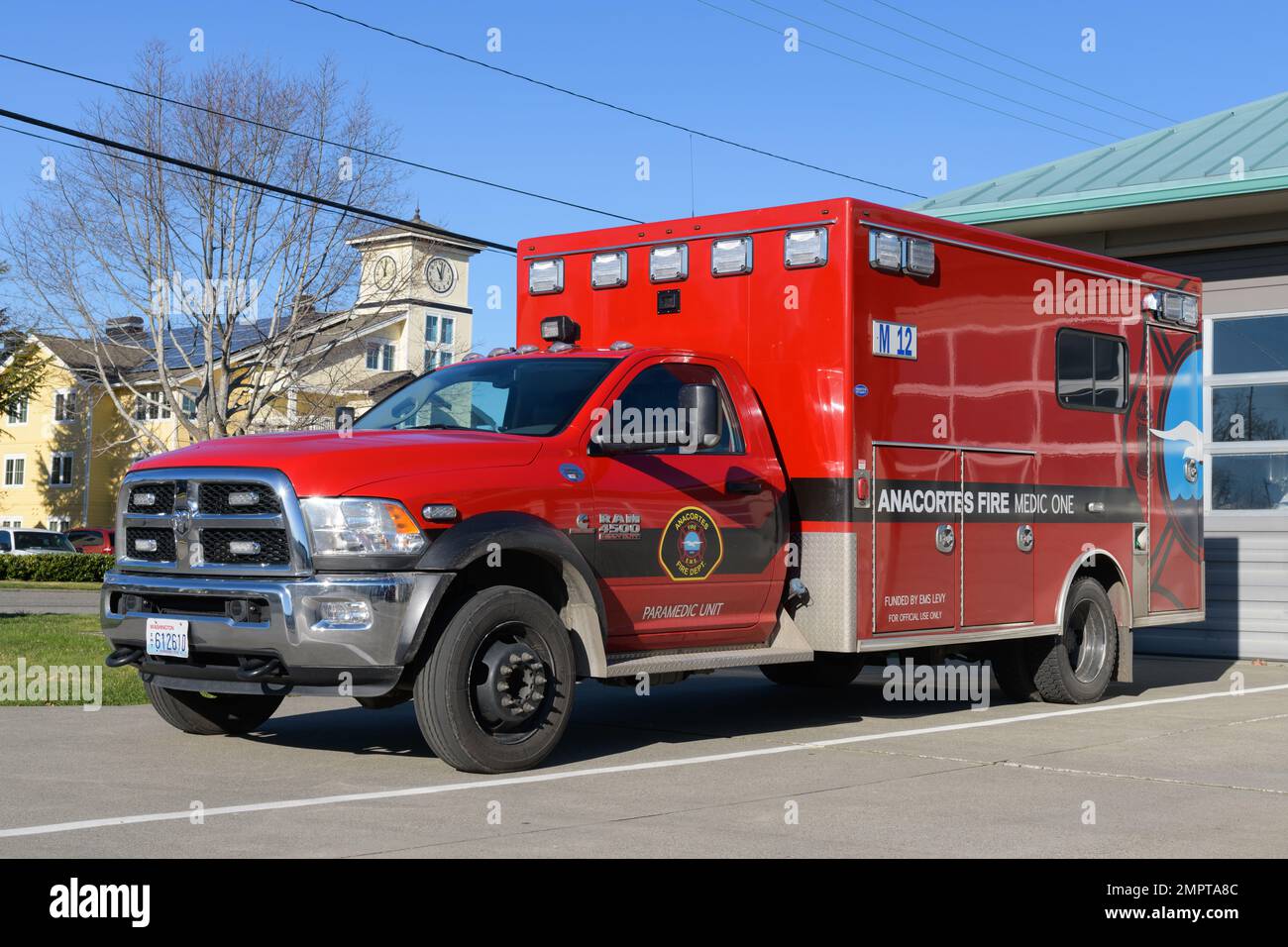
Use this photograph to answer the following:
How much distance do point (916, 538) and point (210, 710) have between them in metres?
4.40

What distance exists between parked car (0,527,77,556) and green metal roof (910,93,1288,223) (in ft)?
117

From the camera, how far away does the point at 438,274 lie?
1284 inches

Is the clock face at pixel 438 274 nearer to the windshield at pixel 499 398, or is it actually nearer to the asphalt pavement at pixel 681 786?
the asphalt pavement at pixel 681 786

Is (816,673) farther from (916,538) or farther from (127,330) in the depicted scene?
(127,330)

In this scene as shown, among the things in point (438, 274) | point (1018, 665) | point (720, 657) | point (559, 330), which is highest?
point (438, 274)

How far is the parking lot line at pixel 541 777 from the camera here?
622cm

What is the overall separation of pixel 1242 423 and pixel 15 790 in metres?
12.9

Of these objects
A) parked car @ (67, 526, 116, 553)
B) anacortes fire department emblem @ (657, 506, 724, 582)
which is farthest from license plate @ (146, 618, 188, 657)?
parked car @ (67, 526, 116, 553)

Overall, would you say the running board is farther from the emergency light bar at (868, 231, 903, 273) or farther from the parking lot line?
the emergency light bar at (868, 231, 903, 273)

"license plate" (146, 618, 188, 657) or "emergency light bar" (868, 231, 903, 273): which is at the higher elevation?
"emergency light bar" (868, 231, 903, 273)

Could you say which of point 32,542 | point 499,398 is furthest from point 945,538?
point 32,542

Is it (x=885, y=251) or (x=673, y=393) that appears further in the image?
(x=885, y=251)

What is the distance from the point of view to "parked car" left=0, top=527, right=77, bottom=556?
4606 cm

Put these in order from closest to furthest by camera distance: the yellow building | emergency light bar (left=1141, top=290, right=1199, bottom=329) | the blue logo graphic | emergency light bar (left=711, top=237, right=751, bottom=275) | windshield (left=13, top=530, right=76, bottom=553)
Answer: emergency light bar (left=711, top=237, right=751, bottom=275) → emergency light bar (left=1141, top=290, right=1199, bottom=329) → the blue logo graphic → the yellow building → windshield (left=13, top=530, right=76, bottom=553)
